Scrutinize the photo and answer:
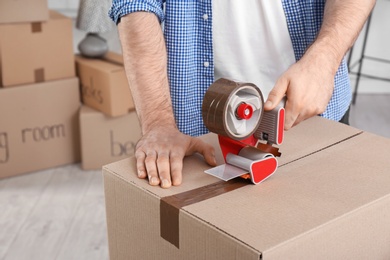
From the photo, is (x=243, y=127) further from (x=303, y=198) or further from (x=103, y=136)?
(x=103, y=136)

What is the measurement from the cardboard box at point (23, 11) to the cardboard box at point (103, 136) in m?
0.47

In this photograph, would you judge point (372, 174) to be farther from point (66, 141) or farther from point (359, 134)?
point (66, 141)

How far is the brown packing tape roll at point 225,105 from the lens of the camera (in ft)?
2.68

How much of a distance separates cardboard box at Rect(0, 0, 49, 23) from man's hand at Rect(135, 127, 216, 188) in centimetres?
172

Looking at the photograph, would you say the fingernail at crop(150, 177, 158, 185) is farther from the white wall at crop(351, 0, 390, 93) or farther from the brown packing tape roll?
the white wall at crop(351, 0, 390, 93)

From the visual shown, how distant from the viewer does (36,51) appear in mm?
2674

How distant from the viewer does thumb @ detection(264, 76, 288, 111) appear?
0.88 meters

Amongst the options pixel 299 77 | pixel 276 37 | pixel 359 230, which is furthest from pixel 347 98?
pixel 359 230

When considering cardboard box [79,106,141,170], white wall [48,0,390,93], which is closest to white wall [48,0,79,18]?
white wall [48,0,390,93]

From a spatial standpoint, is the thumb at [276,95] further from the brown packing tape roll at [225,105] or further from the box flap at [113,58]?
the box flap at [113,58]

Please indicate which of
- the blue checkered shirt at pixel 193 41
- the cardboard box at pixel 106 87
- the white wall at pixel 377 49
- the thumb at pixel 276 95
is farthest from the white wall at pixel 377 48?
the thumb at pixel 276 95

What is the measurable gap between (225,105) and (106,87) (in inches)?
75.7

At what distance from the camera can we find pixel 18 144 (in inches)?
107

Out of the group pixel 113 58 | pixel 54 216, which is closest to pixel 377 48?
pixel 113 58
